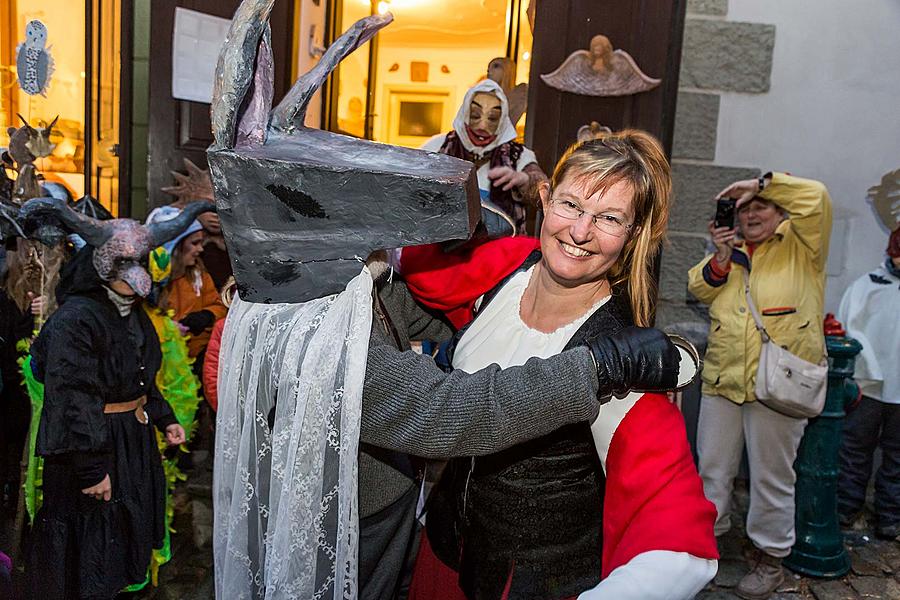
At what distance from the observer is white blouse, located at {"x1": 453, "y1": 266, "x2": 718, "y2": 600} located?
1266mm

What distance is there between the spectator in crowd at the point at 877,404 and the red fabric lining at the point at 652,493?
363 cm

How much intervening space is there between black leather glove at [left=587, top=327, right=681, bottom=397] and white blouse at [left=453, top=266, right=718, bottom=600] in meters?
0.09

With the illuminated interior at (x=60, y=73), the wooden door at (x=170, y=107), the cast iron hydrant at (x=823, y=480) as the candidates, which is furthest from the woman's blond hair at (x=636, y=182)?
the illuminated interior at (x=60, y=73)

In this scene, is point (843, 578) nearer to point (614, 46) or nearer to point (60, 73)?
point (614, 46)

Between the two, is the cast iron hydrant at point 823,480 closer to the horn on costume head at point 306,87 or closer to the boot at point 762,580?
the boot at point 762,580

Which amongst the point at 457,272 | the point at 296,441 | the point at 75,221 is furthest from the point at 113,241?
the point at 296,441

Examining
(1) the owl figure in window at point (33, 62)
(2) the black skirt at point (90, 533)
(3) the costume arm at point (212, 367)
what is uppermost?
(1) the owl figure in window at point (33, 62)

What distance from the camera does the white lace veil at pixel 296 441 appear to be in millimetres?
1357

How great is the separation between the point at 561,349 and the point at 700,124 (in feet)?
11.2

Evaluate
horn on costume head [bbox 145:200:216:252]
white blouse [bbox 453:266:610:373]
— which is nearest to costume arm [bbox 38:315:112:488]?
horn on costume head [bbox 145:200:216:252]

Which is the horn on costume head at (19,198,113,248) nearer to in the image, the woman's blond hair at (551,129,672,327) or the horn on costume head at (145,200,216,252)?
the horn on costume head at (145,200,216,252)

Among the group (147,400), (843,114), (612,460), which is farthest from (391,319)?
(843,114)

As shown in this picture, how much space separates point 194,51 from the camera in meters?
4.61

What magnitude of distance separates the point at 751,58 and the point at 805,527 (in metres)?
2.77
